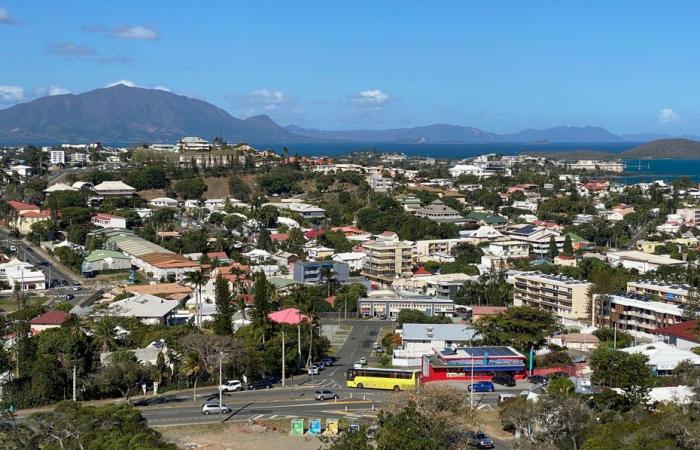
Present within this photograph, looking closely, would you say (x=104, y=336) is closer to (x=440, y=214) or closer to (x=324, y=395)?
(x=324, y=395)

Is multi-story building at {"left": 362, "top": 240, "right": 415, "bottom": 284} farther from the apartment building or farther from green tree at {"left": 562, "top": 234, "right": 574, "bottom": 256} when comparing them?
the apartment building

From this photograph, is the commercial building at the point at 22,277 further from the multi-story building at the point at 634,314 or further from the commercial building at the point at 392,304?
the multi-story building at the point at 634,314

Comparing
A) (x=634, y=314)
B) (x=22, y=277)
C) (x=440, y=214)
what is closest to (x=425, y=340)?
(x=634, y=314)

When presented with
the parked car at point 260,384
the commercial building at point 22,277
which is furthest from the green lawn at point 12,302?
the parked car at point 260,384

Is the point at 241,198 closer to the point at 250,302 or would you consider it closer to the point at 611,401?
the point at 250,302

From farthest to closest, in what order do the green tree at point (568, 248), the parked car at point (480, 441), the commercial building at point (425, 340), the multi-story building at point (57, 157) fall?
the multi-story building at point (57, 157)
the green tree at point (568, 248)
the commercial building at point (425, 340)
the parked car at point (480, 441)

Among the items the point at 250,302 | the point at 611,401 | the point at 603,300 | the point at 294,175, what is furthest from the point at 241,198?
the point at 611,401
